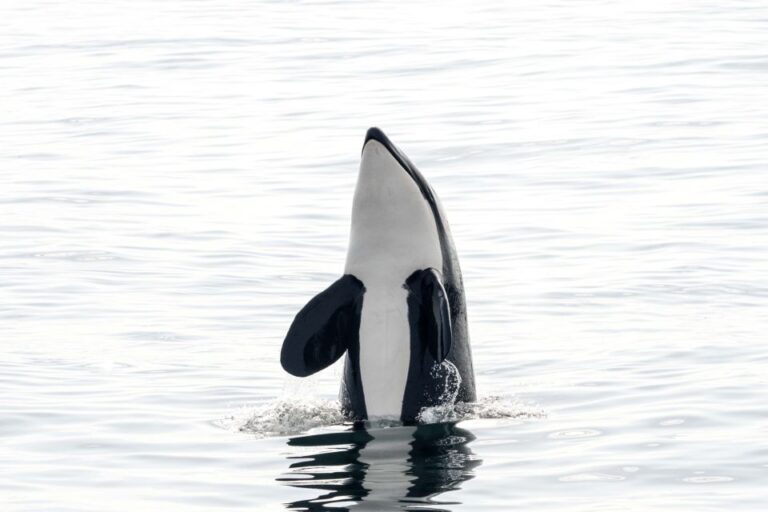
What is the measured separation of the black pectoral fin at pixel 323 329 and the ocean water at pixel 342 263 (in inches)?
22.1

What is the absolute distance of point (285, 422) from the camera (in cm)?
1319

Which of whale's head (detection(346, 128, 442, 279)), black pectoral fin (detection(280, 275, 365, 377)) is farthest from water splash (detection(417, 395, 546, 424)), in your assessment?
whale's head (detection(346, 128, 442, 279))

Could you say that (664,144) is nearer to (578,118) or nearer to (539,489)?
(578,118)

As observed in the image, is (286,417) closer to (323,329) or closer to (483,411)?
(323,329)

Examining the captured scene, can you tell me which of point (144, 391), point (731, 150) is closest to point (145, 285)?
point (144, 391)

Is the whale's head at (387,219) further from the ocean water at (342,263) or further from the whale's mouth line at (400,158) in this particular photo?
the ocean water at (342,263)

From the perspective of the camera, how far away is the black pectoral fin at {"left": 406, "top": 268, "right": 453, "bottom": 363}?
40.4 ft

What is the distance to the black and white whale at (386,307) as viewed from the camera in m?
12.8

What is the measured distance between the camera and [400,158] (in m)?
12.9

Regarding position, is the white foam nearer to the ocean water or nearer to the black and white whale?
the ocean water

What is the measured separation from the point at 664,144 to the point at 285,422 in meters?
15.9

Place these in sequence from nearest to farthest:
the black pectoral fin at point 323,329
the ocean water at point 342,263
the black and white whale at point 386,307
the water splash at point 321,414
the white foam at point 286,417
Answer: the ocean water at point 342,263
the black pectoral fin at point 323,329
the black and white whale at point 386,307
the water splash at point 321,414
the white foam at point 286,417

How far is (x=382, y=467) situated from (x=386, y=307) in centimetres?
161

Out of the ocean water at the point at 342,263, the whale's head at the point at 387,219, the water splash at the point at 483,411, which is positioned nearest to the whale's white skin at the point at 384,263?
the whale's head at the point at 387,219
